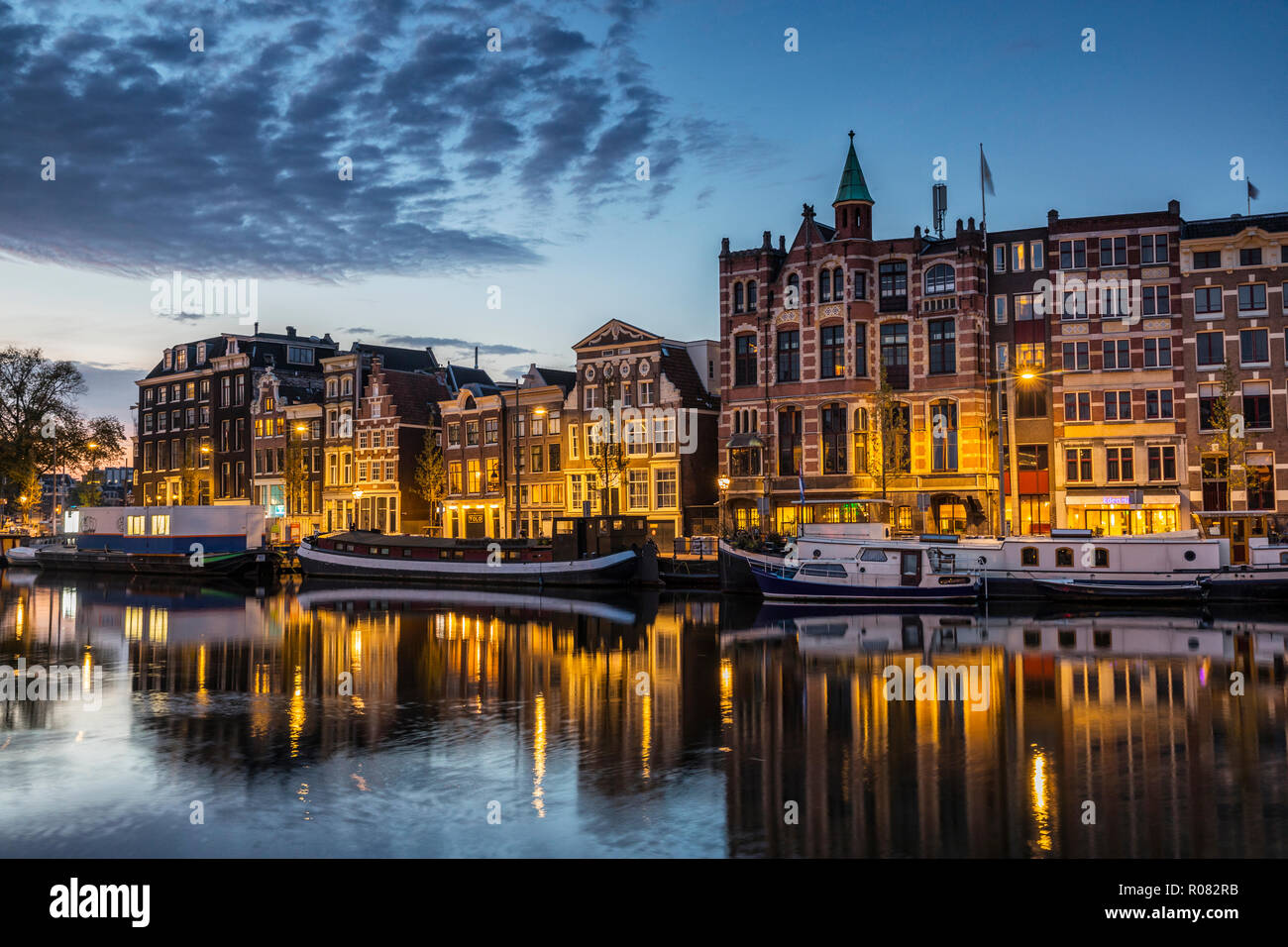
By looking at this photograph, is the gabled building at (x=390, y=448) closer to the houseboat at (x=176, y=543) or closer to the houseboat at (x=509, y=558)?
the houseboat at (x=176, y=543)

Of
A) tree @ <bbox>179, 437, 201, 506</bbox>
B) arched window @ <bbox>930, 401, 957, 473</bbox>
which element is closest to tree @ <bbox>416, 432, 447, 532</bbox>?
tree @ <bbox>179, 437, 201, 506</bbox>

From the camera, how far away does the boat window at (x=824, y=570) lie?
49094 millimetres

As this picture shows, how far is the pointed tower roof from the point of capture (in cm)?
6638

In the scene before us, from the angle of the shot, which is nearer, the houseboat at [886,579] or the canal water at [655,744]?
the canal water at [655,744]

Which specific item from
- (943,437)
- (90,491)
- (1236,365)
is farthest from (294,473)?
(90,491)

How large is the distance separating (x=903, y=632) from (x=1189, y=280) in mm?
34760

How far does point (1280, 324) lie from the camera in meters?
59.1

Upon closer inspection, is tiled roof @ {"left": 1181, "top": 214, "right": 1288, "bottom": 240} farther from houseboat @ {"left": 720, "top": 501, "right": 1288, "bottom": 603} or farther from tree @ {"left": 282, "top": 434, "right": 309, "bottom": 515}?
tree @ {"left": 282, "top": 434, "right": 309, "bottom": 515}

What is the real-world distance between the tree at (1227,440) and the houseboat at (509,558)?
30.4 metres

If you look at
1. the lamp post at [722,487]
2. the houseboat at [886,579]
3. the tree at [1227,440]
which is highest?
the tree at [1227,440]

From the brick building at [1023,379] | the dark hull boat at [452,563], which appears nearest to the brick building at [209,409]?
the dark hull boat at [452,563]

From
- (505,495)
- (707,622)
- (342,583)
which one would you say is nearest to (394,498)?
(505,495)

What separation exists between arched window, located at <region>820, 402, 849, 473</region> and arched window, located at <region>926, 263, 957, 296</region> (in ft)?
28.1

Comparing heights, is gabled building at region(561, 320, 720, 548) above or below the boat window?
above
